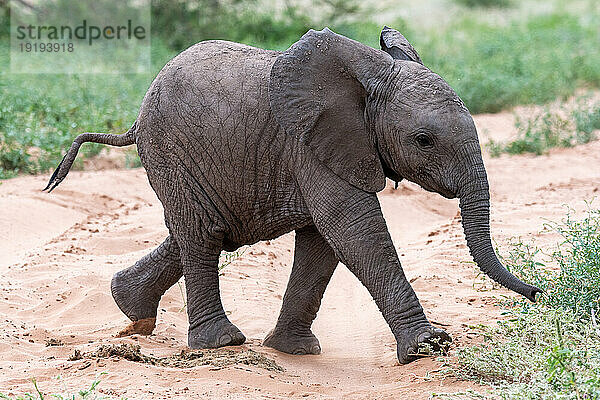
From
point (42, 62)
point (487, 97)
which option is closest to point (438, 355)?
point (487, 97)

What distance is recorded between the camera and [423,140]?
15.8ft

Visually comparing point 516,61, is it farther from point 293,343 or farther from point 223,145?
point 223,145

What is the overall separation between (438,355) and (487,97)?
10.8 metres

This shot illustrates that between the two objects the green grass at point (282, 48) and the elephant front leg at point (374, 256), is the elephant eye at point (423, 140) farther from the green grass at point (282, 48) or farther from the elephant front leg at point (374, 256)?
the green grass at point (282, 48)

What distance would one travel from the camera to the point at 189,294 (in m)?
5.67

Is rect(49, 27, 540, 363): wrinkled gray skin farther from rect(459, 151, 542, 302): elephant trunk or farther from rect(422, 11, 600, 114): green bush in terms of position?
rect(422, 11, 600, 114): green bush

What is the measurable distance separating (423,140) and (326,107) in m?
0.57

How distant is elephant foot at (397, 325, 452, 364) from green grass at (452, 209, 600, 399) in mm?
172

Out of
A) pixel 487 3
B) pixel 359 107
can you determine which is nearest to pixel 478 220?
pixel 359 107

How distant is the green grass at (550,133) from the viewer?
12.5 meters

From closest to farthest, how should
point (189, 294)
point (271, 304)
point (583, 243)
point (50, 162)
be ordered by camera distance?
1. point (583, 243)
2. point (189, 294)
3. point (271, 304)
4. point (50, 162)

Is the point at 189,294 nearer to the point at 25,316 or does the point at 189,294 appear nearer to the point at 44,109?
the point at 25,316

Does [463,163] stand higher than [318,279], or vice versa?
[463,163]

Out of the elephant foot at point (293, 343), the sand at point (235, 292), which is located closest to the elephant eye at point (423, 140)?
the sand at point (235, 292)
